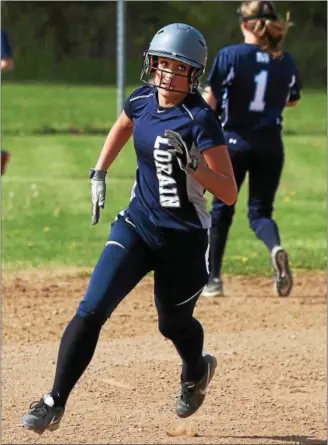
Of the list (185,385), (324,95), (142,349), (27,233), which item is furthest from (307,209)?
(324,95)

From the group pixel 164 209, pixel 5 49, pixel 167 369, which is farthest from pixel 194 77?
pixel 5 49

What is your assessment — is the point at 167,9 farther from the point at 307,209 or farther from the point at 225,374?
the point at 225,374

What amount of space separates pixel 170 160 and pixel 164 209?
0.24 m

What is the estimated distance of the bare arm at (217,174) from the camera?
4875 millimetres

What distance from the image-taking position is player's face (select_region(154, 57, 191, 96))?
4930mm

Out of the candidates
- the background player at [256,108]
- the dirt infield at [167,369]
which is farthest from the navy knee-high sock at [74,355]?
the background player at [256,108]

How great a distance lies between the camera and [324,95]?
3042 centimetres

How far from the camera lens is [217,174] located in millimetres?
4945

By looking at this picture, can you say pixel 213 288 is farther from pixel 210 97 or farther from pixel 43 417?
pixel 43 417

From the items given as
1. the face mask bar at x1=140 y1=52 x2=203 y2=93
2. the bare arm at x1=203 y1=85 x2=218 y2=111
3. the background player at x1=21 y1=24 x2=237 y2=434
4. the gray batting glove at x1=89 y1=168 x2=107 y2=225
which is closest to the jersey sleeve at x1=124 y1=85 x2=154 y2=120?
the background player at x1=21 y1=24 x2=237 y2=434

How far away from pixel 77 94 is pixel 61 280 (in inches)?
849

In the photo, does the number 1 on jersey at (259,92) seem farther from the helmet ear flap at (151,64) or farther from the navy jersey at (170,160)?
the helmet ear flap at (151,64)

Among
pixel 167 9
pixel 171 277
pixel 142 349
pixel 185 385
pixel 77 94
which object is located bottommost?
pixel 77 94

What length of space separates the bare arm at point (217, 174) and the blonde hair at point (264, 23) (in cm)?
327
